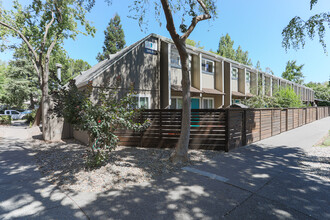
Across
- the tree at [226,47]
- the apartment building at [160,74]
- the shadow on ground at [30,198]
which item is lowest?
the shadow on ground at [30,198]

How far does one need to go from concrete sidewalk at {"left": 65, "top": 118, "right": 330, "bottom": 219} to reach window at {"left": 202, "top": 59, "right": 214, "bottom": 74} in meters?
11.3

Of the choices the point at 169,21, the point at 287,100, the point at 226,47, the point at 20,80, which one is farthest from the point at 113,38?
the point at 169,21

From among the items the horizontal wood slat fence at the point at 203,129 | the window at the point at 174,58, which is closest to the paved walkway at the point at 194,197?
the horizontal wood slat fence at the point at 203,129

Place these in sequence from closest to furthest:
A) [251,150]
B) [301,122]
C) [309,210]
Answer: [309,210] < [251,150] < [301,122]

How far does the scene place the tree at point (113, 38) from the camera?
134 feet

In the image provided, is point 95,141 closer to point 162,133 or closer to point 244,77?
point 162,133

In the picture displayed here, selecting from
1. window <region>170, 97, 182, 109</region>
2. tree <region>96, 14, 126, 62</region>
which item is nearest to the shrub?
window <region>170, 97, 182, 109</region>

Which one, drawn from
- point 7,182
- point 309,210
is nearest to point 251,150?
point 309,210

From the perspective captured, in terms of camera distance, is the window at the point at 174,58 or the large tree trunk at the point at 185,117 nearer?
the large tree trunk at the point at 185,117

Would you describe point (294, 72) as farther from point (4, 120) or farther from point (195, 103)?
point (4, 120)

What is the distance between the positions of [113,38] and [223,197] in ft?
145

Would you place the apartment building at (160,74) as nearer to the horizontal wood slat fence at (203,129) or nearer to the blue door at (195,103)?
the blue door at (195,103)

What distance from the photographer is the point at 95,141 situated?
4754mm

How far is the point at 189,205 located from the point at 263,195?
1.58 metres
